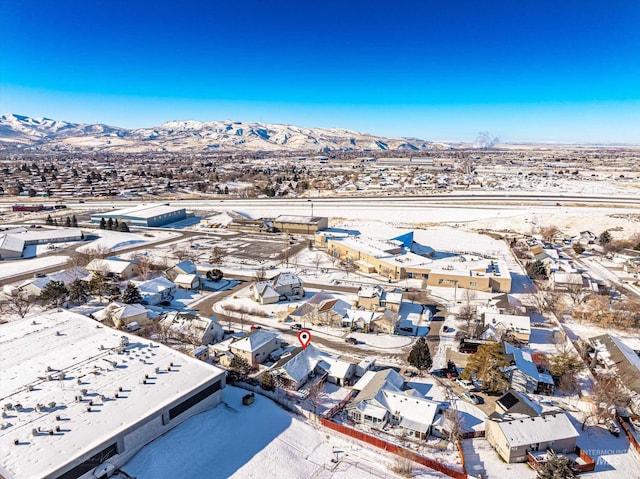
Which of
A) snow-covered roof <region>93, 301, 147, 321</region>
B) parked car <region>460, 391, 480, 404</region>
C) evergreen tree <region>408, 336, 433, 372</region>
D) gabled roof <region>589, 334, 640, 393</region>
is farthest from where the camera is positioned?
snow-covered roof <region>93, 301, 147, 321</region>

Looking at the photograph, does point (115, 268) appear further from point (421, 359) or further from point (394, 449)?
point (394, 449)

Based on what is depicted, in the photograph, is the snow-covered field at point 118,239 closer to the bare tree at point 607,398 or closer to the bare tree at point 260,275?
the bare tree at point 260,275

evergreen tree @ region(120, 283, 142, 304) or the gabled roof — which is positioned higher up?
evergreen tree @ region(120, 283, 142, 304)

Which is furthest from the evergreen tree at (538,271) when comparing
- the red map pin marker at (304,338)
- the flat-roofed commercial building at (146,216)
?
the flat-roofed commercial building at (146,216)

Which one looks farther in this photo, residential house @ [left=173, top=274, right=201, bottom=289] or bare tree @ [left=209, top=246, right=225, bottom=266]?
bare tree @ [left=209, top=246, right=225, bottom=266]

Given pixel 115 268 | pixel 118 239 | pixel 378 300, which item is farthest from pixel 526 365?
pixel 118 239

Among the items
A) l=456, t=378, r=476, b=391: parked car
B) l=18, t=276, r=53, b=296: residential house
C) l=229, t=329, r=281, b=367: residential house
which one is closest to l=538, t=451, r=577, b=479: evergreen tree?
l=456, t=378, r=476, b=391: parked car

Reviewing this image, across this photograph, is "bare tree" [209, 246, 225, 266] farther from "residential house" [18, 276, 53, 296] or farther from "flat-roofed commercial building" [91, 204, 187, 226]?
"flat-roofed commercial building" [91, 204, 187, 226]
